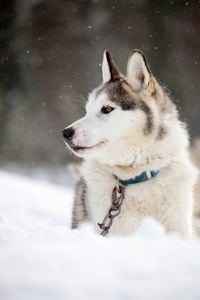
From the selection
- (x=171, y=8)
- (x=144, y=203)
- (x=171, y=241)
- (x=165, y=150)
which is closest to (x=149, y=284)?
(x=171, y=241)

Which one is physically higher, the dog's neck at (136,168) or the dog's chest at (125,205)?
the dog's neck at (136,168)

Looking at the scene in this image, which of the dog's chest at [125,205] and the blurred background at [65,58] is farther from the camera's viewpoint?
the blurred background at [65,58]

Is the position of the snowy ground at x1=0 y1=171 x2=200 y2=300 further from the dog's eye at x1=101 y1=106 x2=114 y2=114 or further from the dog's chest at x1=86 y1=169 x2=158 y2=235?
the dog's eye at x1=101 y1=106 x2=114 y2=114

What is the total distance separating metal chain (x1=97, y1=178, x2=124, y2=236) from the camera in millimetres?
1799

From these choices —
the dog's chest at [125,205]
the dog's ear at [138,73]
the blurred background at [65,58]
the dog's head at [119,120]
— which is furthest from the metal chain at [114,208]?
the blurred background at [65,58]

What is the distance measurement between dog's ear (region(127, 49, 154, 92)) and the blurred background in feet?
20.0

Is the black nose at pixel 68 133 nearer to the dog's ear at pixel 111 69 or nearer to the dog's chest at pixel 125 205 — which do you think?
the dog's chest at pixel 125 205

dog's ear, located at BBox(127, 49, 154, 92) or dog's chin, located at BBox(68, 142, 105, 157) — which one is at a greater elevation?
dog's ear, located at BBox(127, 49, 154, 92)

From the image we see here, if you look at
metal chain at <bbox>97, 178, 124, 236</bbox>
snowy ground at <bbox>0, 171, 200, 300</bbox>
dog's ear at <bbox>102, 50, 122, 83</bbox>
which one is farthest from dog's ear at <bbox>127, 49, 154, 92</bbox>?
snowy ground at <bbox>0, 171, 200, 300</bbox>

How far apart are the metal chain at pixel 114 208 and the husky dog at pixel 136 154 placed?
0.12ft

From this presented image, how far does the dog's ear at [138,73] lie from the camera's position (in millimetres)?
2023

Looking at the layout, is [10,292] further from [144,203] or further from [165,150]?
[165,150]

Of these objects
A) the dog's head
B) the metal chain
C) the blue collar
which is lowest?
the metal chain

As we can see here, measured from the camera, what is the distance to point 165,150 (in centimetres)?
200
